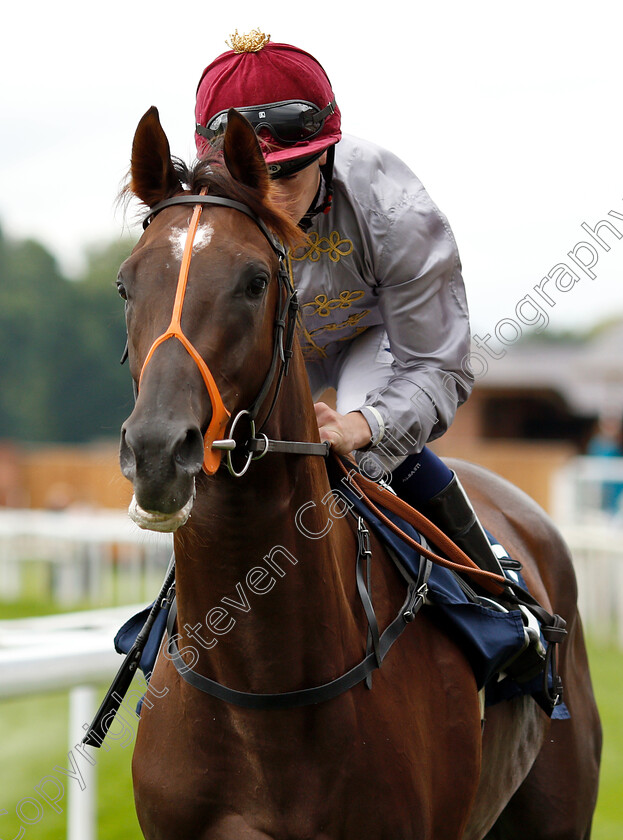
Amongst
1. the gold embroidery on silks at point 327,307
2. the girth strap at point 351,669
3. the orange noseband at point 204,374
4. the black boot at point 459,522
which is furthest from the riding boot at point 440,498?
the orange noseband at point 204,374

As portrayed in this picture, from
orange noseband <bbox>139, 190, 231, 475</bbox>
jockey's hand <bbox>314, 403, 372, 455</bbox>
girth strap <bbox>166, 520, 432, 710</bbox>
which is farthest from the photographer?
jockey's hand <bbox>314, 403, 372, 455</bbox>

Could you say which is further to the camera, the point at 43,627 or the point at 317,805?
the point at 43,627

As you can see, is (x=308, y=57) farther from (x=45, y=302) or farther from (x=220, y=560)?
→ (x=45, y=302)

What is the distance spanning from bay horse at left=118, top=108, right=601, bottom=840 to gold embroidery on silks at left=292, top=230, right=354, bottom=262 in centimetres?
47

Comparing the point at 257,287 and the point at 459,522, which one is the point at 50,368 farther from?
the point at 257,287

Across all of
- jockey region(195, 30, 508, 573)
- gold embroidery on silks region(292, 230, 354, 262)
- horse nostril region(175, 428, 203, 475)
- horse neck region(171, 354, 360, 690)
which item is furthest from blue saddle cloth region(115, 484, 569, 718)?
horse nostril region(175, 428, 203, 475)

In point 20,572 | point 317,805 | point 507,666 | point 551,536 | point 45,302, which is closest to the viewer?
point 317,805

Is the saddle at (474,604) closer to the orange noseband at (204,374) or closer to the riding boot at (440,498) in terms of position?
the riding boot at (440,498)

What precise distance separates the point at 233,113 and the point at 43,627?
9.42 feet

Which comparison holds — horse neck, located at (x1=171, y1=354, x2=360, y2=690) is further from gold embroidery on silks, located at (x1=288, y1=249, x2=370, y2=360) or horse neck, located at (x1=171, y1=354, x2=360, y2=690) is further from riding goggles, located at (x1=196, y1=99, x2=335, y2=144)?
riding goggles, located at (x1=196, y1=99, x2=335, y2=144)

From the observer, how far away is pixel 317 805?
235 centimetres

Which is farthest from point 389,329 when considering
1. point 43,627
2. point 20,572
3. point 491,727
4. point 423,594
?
point 20,572

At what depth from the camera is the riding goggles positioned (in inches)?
105

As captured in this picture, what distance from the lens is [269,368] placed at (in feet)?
7.36
